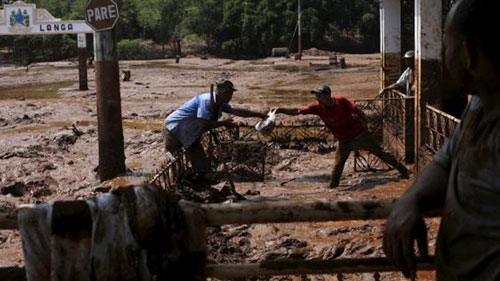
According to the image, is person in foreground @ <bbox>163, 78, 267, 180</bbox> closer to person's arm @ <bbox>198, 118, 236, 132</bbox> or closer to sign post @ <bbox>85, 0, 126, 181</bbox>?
person's arm @ <bbox>198, 118, 236, 132</bbox>

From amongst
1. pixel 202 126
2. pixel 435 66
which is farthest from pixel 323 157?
pixel 202 126

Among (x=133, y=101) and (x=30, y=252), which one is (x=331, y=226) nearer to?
Answer: (x=30, y=252)

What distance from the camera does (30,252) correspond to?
235cm

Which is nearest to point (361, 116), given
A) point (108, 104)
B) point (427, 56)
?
point (427, 56)

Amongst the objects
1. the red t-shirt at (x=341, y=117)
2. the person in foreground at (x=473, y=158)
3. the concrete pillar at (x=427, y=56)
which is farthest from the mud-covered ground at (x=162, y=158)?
the concrete pillar at (x=427, y=56)

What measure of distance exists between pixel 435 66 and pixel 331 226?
3.88 metres

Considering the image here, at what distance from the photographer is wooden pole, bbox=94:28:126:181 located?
35.9ft

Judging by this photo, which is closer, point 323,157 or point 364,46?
point 323,157

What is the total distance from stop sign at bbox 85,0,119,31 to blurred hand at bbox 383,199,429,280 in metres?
9.14

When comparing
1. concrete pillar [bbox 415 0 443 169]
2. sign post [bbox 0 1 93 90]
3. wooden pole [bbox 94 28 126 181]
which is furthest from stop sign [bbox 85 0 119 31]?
sign post [bbox 0 1 93 90]

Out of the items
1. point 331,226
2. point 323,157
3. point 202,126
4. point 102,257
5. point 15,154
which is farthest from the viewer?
point 15,154

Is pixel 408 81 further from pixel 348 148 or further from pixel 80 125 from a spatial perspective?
pixel 80 125

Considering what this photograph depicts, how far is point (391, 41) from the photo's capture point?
584 inches

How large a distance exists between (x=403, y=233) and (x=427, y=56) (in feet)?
28.5
